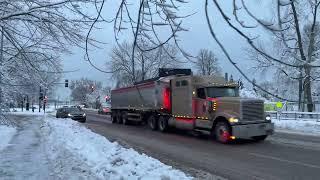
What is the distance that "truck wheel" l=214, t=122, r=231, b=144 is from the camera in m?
18.9

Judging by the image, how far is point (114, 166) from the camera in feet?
39.1

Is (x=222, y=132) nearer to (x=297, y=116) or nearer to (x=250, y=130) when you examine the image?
(x=250, y=130)

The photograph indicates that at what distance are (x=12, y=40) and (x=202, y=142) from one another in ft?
36.0

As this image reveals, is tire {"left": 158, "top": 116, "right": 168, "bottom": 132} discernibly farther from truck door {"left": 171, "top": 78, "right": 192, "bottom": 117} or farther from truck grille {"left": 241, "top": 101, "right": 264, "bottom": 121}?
truck grille {"left": 241, "top": 101, "right": 264, "bottom": 121}

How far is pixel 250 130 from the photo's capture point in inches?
740

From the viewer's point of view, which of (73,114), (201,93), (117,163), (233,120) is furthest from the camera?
(73,114)

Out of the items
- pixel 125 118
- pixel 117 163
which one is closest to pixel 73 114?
pixel 125 118

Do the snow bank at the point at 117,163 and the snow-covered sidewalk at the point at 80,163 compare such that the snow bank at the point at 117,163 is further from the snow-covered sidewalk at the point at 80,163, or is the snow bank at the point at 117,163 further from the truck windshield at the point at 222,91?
the truck windshield at the point at 222,91

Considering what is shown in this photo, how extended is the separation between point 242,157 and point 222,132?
455 cm

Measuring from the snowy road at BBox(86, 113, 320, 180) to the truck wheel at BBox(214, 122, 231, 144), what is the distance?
0.37 m

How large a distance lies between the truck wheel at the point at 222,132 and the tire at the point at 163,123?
5851 mm

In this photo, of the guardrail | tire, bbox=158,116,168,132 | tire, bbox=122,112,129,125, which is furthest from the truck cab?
the guardrail

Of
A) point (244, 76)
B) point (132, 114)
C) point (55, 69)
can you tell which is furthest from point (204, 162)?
point (132, 114)

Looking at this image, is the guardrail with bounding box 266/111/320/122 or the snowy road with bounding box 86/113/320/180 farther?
the guardrail with bounding box 266/111/320/122
